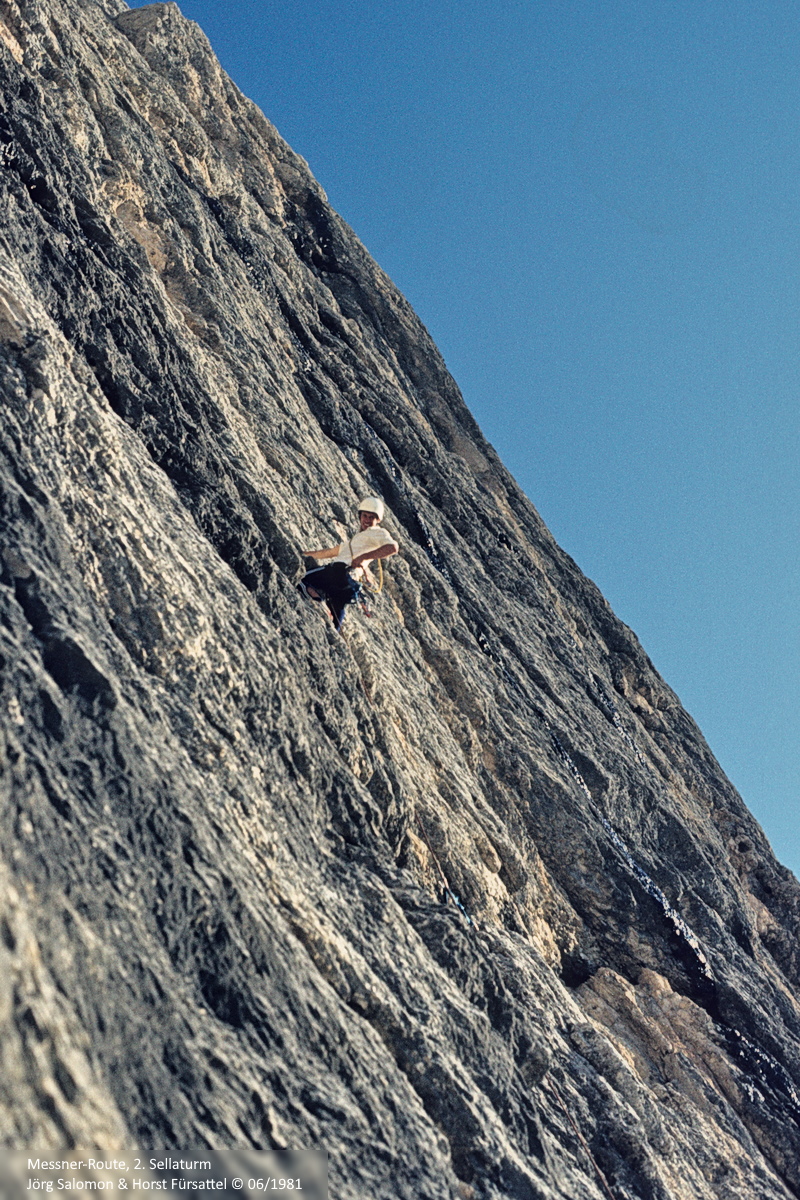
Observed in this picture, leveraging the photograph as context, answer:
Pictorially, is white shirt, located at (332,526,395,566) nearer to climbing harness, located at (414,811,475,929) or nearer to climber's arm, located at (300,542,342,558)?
climber's arm, located at (300,542,342,558)

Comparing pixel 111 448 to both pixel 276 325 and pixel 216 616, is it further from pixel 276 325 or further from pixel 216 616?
pixel 276 325

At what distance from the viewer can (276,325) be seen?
45.1 feet

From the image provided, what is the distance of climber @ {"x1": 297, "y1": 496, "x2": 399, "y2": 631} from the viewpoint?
927 centimetres

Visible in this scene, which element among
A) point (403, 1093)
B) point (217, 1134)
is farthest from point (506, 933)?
point (217, 1134)

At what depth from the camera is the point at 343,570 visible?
30.7 feet

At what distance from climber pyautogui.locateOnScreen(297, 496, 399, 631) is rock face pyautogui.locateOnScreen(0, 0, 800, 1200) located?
0.30 m

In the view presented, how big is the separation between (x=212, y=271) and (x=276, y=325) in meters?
1.53

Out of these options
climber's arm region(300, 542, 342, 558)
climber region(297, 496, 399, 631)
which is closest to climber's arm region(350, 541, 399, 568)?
climber region(297, 496, 399, 631)

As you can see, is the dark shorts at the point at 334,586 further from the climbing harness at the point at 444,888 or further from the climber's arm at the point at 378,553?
the climbing harness at the point at 444,888

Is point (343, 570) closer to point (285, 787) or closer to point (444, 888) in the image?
point (285, 787)

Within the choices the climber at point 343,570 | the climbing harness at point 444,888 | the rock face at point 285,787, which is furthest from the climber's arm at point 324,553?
the climbing harness at point 444,888

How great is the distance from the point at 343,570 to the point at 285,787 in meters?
2.69

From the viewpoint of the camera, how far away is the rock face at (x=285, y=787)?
16.7ft

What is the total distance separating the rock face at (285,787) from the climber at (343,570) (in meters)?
0.30
